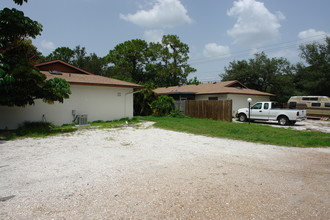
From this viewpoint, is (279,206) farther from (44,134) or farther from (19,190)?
(44,134)

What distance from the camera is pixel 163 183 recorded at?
14.1 ft

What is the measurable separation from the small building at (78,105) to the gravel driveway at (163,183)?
551cm

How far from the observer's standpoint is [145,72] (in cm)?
4403

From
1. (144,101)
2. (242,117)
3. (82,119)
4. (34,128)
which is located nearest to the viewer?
(34,128)

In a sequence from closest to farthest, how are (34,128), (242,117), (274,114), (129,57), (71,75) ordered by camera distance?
(34,128) < (71,75) < (274,114) < (242,117) < (129,57)

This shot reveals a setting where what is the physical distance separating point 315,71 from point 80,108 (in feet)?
95.5

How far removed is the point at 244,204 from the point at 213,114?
51.2 ft

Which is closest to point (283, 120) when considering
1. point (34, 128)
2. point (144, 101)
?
point (144, 101)

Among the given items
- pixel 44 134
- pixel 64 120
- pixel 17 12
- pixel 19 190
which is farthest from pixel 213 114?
pixel 19 190

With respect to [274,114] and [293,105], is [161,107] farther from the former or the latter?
[293,105]

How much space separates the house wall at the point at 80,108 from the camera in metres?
12.0

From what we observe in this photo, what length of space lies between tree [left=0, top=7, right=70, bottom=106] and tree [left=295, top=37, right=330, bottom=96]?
97.9 feet

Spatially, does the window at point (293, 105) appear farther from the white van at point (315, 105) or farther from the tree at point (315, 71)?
the tree at point (315, 71)

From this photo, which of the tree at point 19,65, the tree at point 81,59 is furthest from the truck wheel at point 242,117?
the tree at point 81,59
